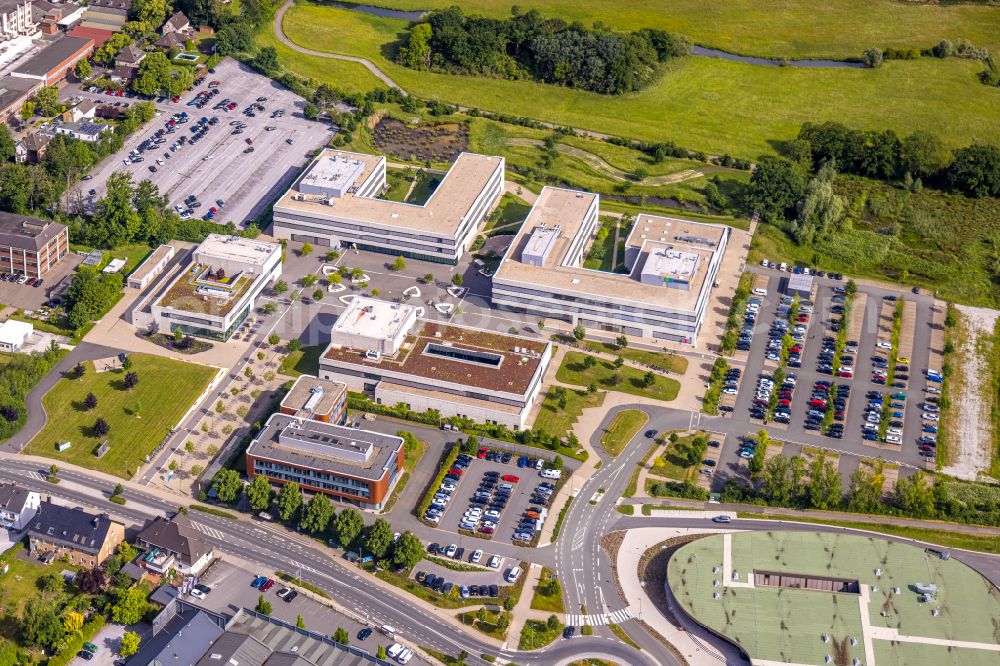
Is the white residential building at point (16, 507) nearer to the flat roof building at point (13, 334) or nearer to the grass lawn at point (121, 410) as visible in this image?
the grass lawn at point (121, 410)

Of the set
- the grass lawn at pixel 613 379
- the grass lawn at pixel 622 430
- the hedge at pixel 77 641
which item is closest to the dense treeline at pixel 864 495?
the grass lawn at pixel 622 430

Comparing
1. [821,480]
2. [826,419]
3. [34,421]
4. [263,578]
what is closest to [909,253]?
[826,419]

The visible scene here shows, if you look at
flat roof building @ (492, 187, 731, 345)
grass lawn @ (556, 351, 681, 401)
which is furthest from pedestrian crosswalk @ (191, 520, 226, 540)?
flat roof building @ (492, 187, 731, 345)

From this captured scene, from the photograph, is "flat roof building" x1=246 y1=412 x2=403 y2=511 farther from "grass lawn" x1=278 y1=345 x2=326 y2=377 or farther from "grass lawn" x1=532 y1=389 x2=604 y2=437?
"grass lawn" x1=532 y1=389 x2=604 y2=437

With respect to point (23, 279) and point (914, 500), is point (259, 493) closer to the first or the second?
point (23, 279)

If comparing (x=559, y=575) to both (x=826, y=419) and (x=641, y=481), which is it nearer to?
(x=641, y=481)
